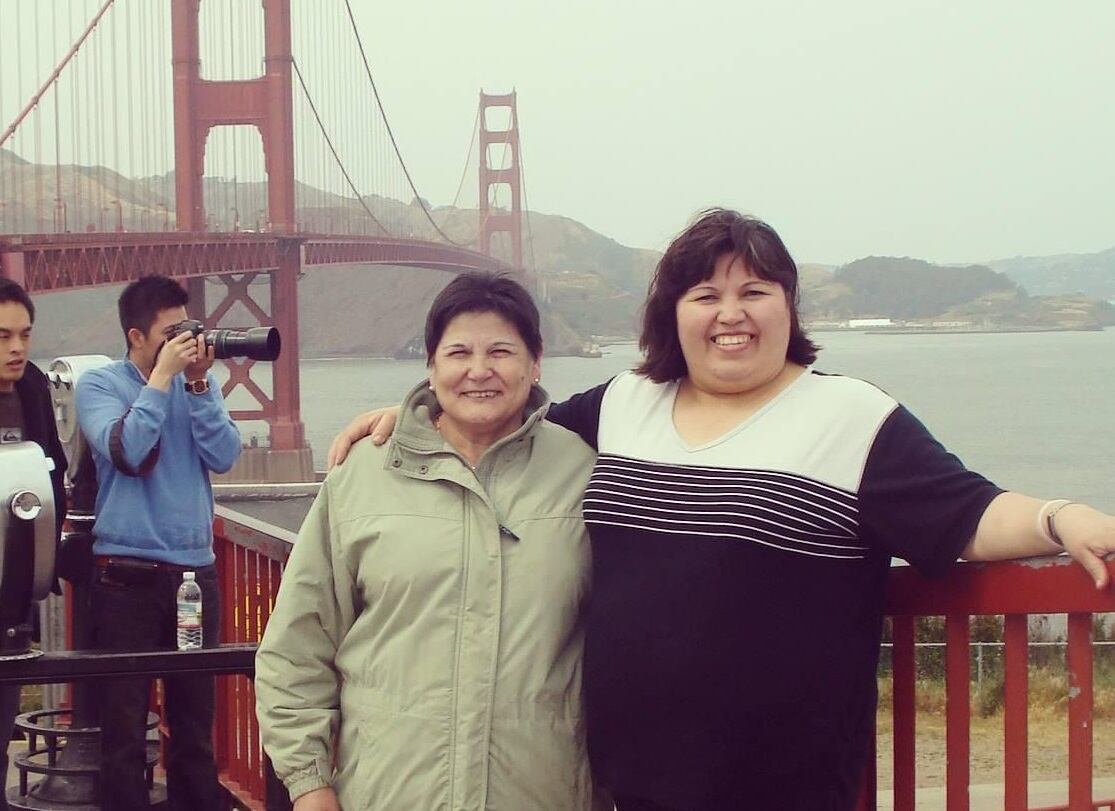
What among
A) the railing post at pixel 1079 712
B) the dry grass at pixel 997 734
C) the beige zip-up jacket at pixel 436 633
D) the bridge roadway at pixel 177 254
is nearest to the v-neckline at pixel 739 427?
the beige zip-up jacket at pixel 436 633

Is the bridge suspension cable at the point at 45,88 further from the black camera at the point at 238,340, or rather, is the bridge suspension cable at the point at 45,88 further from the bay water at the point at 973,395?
the black camera at the point at 238,340

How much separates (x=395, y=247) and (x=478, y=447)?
2504 cm

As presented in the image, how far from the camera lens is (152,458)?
2.84 m

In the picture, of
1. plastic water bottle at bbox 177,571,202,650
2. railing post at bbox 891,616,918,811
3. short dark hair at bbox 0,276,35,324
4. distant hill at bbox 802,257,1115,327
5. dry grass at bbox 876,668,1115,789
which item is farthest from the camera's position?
distant hill at bbox 802,257,1115,327

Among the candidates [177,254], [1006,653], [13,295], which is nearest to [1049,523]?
[1006,653]

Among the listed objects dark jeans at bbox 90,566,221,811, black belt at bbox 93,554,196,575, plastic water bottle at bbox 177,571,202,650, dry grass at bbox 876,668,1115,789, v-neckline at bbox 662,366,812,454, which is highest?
v-neckline at bbox 662,366,812,454

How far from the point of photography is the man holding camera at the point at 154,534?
2812 millimetres

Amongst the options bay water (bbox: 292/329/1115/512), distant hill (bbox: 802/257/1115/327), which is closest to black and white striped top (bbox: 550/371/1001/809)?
bay water (bbox: 292/329/1115/512)

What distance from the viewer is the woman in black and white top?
154 centimetres

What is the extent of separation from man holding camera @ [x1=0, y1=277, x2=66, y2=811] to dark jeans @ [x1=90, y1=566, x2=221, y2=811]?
179mm

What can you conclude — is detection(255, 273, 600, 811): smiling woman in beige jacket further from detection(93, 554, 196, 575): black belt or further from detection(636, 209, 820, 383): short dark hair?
detection(93, 554, 196, 575): black belt

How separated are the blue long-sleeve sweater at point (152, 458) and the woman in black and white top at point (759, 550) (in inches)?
55.4

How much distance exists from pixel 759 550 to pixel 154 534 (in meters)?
1.66

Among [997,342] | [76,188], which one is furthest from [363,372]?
[997,342]
